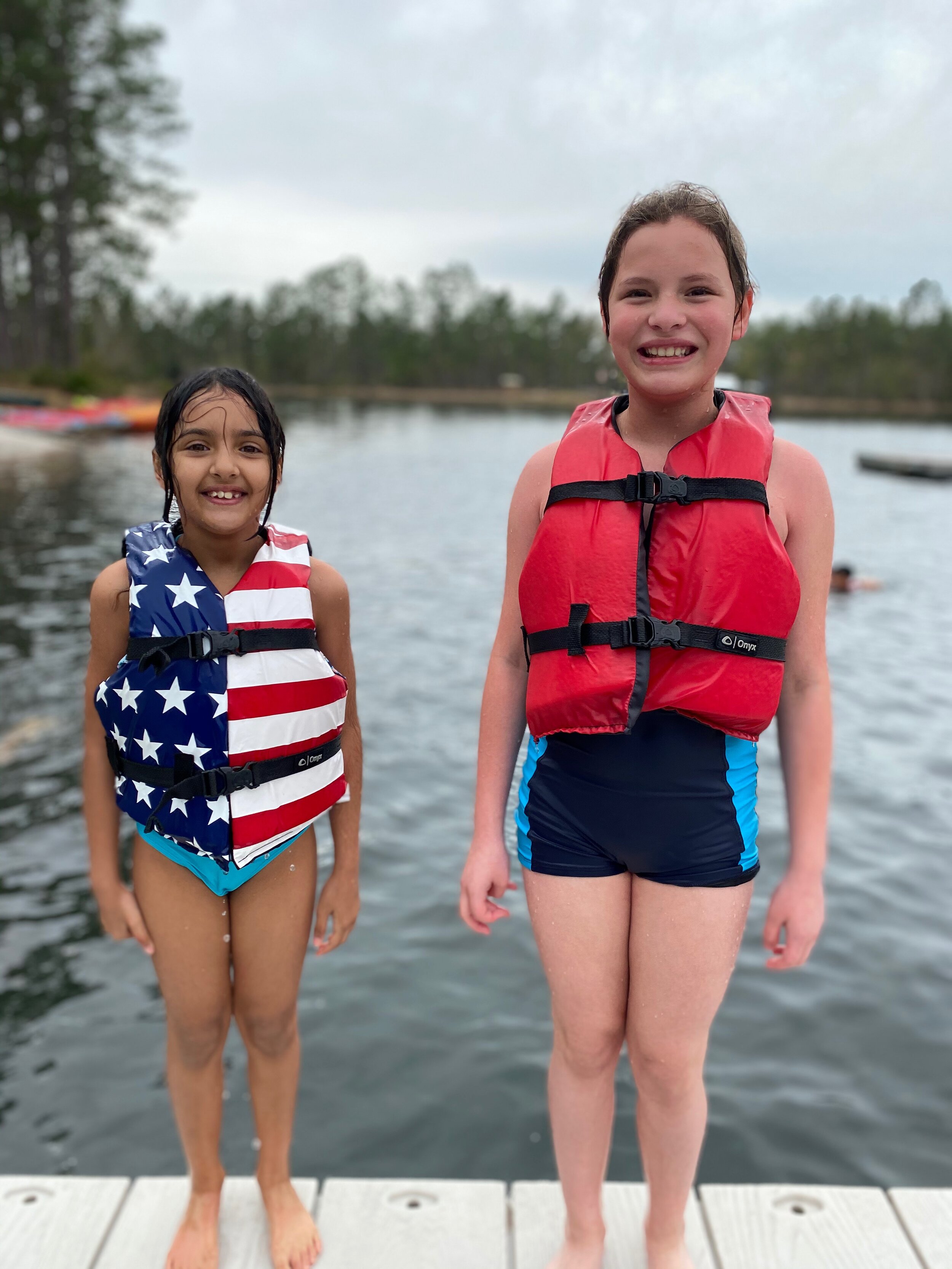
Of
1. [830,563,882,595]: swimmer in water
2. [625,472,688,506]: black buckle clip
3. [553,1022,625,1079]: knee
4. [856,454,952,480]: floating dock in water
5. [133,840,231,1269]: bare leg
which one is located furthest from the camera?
[856,454,952,480]: floating dock in water

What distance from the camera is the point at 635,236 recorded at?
201 centimetres

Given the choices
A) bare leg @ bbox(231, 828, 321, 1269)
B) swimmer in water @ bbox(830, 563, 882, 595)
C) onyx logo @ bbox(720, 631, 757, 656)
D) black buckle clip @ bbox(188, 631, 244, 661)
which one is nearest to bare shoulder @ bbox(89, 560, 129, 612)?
black buckle clip @ bbox(188, 631, 244, 661)

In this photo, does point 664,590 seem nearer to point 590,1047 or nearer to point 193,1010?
point 590,1047

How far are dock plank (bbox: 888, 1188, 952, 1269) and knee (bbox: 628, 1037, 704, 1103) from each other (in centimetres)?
87

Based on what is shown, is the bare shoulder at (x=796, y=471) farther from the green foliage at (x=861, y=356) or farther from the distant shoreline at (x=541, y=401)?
the green foliage at (x=861, y=356)

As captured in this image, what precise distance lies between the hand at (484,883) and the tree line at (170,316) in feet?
3.77

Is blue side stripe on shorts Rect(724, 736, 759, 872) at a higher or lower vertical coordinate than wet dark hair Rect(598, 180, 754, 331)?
lower

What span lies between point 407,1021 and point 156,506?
1616 cm

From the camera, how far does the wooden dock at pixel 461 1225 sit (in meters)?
2.46

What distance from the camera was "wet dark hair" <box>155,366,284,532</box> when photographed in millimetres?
2225

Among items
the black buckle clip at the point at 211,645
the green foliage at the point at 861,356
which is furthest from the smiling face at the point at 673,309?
the green foliage at the point at 861,356

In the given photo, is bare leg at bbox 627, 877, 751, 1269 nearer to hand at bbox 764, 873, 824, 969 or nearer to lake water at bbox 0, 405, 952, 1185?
hand at bbox 764, 873, 824, 969

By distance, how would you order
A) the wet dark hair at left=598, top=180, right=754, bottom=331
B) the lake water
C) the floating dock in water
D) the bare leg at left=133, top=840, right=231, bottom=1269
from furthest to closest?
the floating dock in water, the lake water, the bare leg at left=133, top=840, right=231, bottom=1269, the wet dark hair at left=598, top=180, right=754, bottom=331

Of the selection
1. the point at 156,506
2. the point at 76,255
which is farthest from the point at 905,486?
the point at 76,255
